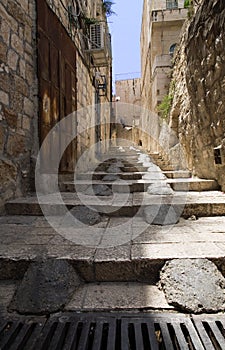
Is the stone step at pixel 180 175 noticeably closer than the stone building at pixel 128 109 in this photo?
Yes

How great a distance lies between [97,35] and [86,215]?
15.5ft

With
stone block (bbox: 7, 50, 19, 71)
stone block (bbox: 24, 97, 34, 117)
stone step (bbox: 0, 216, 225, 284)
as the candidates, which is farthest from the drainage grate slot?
stone block (bbox: 7, 50, 19, 71)

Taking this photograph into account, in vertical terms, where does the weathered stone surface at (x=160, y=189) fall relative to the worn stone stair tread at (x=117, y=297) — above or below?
above

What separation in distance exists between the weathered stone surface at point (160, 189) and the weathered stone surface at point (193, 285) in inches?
58.0

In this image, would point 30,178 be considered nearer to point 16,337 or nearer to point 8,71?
point 8,71

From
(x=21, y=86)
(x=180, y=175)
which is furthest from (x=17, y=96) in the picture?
(x=180, y=175)

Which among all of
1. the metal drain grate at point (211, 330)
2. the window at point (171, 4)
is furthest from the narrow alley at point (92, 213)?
the window at point (171, 4)

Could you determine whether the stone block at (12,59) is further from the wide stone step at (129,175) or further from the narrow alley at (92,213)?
the wide stone step at (129,175)

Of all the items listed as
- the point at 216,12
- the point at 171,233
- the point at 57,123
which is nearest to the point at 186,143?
the point at 216,12

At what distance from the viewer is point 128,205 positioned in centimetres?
258

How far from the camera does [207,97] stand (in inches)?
121

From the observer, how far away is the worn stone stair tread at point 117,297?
130 centimetres

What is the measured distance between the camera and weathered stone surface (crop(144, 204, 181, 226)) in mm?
2283

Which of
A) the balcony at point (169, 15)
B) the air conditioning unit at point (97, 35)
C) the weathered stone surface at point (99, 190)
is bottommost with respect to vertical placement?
the weathered stone surface at point (99, 190)
